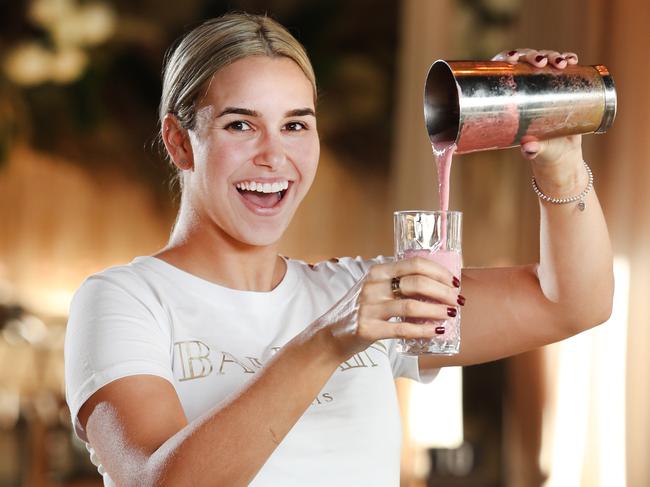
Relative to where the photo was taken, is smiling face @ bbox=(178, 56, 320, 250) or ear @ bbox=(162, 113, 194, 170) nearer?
smiling face @ bbox=(178, 56, 320, 250)

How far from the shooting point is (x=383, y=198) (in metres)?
5.94

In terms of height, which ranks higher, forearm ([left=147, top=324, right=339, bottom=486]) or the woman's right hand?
the woman's right hand

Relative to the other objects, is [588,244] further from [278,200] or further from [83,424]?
[83,424]

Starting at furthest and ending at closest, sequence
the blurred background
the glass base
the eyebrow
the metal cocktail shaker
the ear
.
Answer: the blurred background < the ear < the eyebrow < the metal cocktail shaker < the glass base

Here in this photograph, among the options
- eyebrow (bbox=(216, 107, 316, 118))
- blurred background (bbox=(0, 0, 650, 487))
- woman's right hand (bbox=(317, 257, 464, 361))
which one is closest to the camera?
woman's right hand (bbox=(317, 257, 464, 361))

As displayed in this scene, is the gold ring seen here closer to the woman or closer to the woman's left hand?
the woman

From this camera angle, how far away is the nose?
1.62 metres

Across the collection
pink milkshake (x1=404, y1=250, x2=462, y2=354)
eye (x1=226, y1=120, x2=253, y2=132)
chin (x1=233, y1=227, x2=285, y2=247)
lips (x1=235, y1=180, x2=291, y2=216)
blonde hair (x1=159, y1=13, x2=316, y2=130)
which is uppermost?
blonde hair (x1=159, y1=13, x2=316, y2=130)

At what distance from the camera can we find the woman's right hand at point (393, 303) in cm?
124

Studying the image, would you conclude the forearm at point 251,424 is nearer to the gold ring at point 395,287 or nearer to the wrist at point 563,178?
the gold ring at point 395,287

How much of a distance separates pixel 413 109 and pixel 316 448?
2.87 meters

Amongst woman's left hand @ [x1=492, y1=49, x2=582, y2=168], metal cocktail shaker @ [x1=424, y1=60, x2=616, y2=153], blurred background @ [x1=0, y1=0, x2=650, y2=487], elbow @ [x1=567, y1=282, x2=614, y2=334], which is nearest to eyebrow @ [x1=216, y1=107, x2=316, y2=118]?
metal cocktail shaker @ [x1=424, y1=60, x2=616, y2=153]

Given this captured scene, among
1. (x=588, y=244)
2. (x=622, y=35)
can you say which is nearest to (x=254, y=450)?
(x=588, y=244)

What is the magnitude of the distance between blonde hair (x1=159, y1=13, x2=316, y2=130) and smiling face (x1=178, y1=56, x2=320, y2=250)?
0.01 metres
